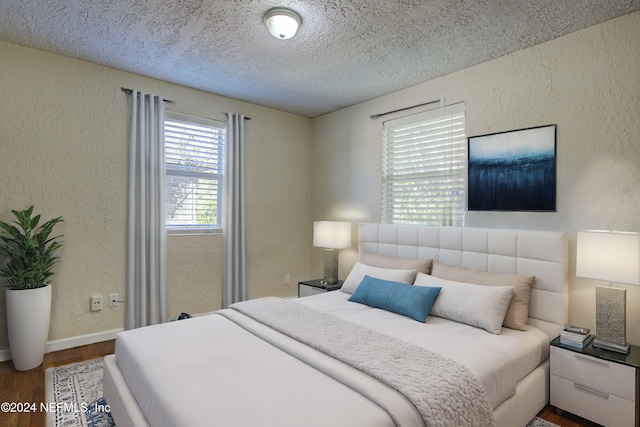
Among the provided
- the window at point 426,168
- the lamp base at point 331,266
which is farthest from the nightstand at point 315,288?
the window at point 426,168

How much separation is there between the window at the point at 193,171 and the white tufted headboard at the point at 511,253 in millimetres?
2121

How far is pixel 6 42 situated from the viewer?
279 centimetres

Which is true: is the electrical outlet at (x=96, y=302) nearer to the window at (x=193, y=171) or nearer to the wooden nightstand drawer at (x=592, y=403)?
the window at (x=193, y=171)

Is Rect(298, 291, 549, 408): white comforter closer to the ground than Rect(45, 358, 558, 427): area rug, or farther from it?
farther from it

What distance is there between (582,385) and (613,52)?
2.20 meters

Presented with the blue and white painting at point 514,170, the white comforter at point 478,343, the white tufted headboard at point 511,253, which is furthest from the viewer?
the blue and white painting at point 514,170

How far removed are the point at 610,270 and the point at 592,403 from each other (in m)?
0.80

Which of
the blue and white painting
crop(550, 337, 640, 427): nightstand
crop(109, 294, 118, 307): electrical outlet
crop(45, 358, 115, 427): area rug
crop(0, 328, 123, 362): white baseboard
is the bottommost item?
crop(45, 358, 115, 427): area rug

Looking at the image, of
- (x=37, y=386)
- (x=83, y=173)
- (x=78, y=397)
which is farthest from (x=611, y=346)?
(x=83, y=173)

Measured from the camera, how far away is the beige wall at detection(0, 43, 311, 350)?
2867 millimetres

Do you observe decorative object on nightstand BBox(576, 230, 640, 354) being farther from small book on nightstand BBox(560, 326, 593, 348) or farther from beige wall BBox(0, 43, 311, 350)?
beige wall BBox(0, 43, 311, 350)

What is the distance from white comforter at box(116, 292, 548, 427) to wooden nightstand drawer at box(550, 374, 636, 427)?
0.24m

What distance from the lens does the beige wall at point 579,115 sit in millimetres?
Answer: 2277

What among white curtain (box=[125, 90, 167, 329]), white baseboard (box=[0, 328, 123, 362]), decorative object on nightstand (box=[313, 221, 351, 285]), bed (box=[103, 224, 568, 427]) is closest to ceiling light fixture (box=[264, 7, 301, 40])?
white curtain (box=[125, 90, 167, 329])
